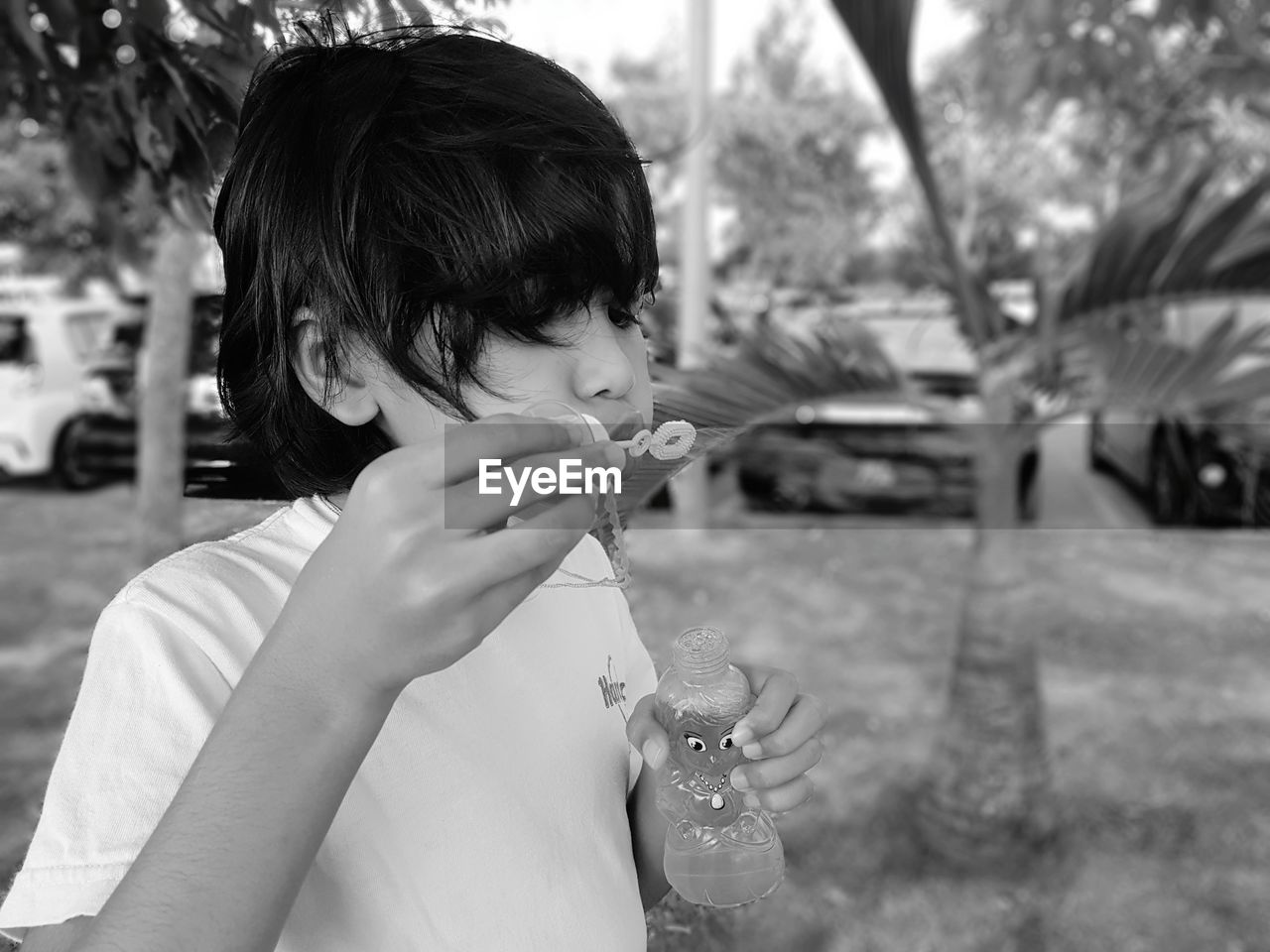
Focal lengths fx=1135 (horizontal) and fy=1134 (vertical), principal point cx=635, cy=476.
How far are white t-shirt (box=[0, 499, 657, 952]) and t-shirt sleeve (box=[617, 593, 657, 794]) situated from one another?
0.03 meters

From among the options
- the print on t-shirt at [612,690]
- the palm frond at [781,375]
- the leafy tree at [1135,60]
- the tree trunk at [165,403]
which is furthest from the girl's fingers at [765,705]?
the tree trunk at [165,403]

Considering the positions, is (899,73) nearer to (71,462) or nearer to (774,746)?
(774,746)

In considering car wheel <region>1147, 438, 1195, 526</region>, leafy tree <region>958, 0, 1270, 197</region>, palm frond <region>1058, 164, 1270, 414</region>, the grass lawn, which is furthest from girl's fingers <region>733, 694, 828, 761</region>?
car wheel <region>1147, 438, 1195, 526</region>

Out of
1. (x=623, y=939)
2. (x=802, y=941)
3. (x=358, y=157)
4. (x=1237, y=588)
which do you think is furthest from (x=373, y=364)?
(x=1237, y=588)

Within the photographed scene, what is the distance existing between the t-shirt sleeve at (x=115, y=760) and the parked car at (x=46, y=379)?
7.80 m

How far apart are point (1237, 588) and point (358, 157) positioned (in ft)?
22.3

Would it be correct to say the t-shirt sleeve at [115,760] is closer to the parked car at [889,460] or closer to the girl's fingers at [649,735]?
the girl's fingers at [649,735]

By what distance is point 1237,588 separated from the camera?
21.3ft

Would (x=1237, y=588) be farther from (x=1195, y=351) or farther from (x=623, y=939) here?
(x=623, y=939)

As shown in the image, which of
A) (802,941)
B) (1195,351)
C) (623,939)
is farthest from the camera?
(802,941)

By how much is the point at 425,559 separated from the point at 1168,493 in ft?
24.9

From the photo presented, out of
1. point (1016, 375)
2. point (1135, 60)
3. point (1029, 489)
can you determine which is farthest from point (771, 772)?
point (1029, 489)

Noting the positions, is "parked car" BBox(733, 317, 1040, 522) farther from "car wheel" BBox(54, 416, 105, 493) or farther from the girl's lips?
the girl's lips

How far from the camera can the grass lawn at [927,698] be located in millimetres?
3189
